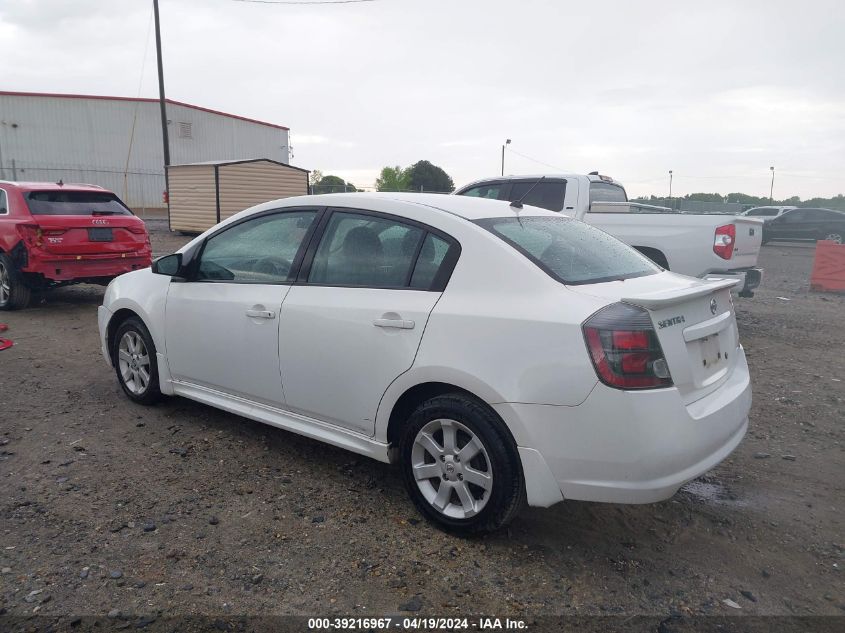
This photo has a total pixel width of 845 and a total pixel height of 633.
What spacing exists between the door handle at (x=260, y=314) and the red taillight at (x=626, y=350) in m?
1.86

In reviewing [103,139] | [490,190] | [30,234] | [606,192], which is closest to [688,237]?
[606,192]

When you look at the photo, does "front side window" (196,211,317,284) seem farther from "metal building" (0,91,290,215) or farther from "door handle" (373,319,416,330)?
"metal building" (0,91,290,215)

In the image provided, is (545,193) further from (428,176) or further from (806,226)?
(428,176)

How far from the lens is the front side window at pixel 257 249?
12.6ft

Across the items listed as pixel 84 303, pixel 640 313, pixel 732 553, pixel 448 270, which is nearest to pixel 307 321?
pixel 448 270

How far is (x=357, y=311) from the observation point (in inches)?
131

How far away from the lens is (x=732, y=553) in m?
3.05

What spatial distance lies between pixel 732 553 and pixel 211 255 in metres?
3.49

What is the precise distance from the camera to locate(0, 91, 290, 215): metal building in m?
32.3

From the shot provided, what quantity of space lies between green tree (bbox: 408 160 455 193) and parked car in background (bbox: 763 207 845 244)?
19.8 metres

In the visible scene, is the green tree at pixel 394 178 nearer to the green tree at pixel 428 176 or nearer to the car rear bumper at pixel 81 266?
Result: the green tree at pixel 428 176

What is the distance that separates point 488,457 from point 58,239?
23.3 feet

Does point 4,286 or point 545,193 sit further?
point 545,193

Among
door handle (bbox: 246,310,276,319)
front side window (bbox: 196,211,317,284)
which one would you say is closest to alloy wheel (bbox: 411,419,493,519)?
door handle (bbox: 246,310,276,319)
